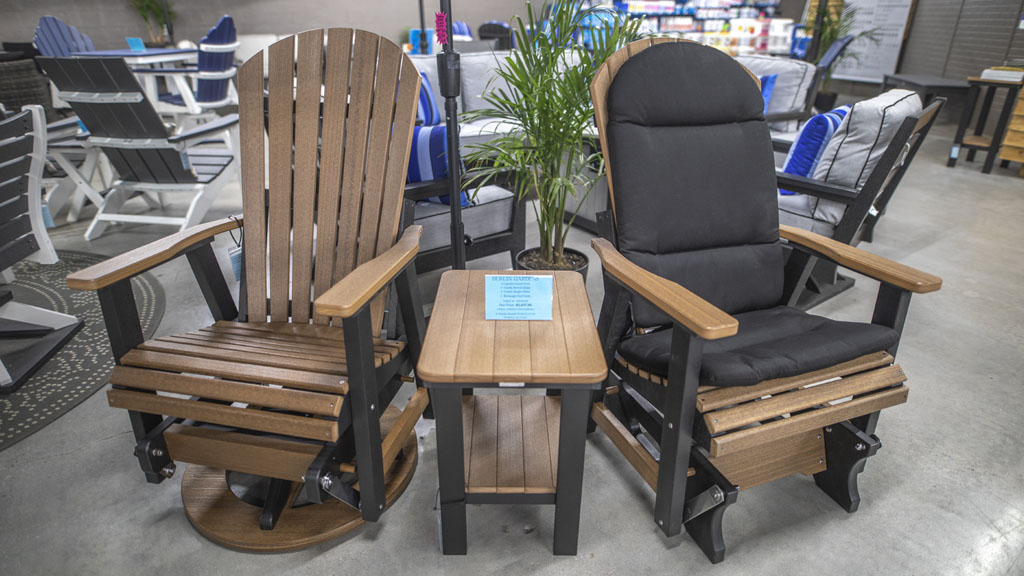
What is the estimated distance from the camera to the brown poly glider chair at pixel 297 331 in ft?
3.96

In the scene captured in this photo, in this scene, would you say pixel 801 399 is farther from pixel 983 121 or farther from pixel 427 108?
pixel 983 121

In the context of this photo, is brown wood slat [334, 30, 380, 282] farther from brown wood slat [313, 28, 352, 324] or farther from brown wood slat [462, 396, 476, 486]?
brown wood slat [462, 396, 476, 486]

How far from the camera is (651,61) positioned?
1.52 meters

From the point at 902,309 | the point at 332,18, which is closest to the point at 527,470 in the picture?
the point at 902,309

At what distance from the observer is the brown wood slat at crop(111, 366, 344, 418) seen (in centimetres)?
116

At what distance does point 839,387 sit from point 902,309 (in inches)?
10.8

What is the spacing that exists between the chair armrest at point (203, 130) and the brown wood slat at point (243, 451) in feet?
7.56

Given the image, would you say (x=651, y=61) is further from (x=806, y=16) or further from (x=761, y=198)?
(x=806, y=16)

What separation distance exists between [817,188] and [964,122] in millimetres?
4003

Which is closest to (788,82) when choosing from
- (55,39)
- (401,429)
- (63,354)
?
(401,429)

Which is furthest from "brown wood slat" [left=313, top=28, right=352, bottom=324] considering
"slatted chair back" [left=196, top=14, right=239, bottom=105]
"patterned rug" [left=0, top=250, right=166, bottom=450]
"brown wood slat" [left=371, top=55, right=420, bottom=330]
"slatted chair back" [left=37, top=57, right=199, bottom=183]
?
"slatted chair back" [left=196, top=14, right=239, bottom=105]

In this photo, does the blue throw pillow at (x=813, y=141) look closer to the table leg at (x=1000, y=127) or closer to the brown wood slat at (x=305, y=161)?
the brown wood slat at (x=305, y=161)

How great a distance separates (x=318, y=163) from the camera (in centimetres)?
168

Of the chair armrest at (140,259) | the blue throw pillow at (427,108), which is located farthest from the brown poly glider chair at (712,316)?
the blue throw pillow at (427,108)
